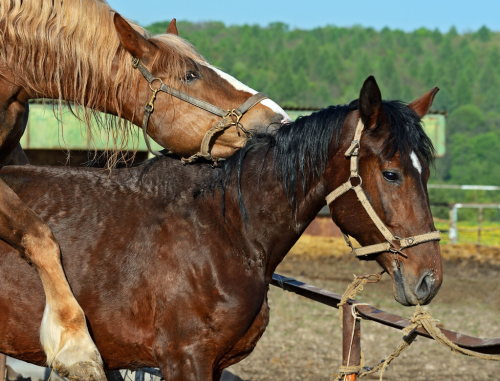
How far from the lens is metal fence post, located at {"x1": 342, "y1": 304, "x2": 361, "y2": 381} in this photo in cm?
308

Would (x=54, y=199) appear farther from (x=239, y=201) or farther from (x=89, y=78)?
(x=239, y=201)

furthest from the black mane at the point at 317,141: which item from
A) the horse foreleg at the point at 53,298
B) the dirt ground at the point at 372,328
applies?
the dirt ground at the point at 372,328

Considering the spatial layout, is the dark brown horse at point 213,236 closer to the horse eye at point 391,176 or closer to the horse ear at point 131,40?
the horse eye at point 391,176

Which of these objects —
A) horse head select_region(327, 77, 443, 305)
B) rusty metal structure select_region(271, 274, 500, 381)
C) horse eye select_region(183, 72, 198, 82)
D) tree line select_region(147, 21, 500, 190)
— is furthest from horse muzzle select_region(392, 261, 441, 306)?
tree line select_region(147, 21, 500, 190)

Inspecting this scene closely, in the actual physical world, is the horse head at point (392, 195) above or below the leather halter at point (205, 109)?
below

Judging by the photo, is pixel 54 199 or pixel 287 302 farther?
pixel 287 302

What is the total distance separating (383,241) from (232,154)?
89 centimetres

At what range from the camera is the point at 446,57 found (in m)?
159

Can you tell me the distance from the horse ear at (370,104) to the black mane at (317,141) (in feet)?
0.23

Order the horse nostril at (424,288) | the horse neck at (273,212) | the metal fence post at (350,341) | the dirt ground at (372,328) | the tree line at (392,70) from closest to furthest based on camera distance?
the horse nostril at (424,288) → the horse neck at (273,212) → the metal fence post at (350,341) → the dirt ground at (372,328) → the tree line at (392,70)

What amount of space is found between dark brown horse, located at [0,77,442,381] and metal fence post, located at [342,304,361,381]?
1.85 feet

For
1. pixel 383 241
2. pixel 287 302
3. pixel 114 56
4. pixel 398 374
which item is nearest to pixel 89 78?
pixel 114 56

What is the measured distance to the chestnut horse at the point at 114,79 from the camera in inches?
113

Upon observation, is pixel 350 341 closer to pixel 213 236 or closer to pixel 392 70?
pixel 213 236
